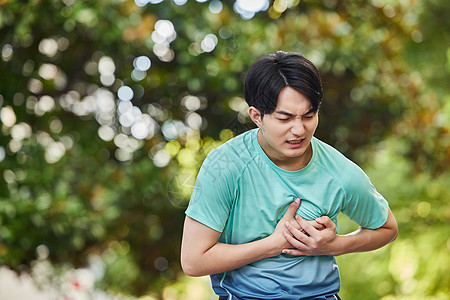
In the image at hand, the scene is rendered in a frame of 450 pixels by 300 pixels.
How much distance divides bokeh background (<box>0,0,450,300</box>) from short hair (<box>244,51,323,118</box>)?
5.70ft

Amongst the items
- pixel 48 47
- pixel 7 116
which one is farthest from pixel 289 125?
pixel 48 47

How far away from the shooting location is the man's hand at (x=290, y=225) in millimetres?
1340

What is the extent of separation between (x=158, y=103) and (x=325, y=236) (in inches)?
98.6

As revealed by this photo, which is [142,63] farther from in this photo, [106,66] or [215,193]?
[215,193]

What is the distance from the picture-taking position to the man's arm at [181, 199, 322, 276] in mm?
1336

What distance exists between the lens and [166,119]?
376 cm

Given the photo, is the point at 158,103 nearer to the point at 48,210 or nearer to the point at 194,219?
the point at 48,210

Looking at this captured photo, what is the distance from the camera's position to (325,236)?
53.2 inches

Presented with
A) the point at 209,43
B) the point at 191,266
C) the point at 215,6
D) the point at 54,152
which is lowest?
the point at 54,152

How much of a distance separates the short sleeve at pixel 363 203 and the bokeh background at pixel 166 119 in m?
1.67

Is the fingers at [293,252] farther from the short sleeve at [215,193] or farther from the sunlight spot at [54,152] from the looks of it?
the sunlight spot at [54,152]

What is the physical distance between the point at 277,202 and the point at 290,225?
2.4 inches

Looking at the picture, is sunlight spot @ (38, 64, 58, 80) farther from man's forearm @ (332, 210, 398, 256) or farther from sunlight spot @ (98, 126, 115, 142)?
man's forearm @ (332, 210, 398, 256)

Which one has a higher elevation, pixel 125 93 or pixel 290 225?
pixel 125 93
